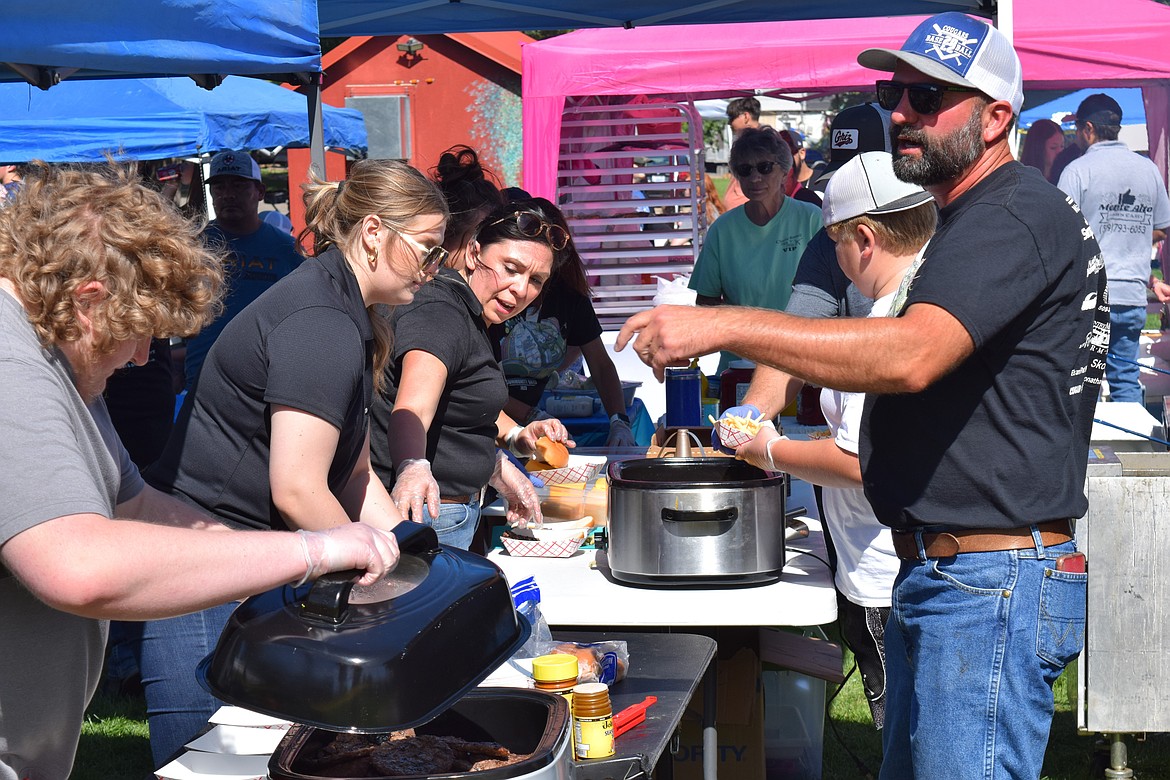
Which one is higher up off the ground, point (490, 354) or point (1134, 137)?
point (1134, 137)

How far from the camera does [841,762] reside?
13.3ft

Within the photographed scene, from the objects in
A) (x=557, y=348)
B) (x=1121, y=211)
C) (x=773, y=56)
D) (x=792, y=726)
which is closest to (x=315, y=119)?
(x=557, y=348)

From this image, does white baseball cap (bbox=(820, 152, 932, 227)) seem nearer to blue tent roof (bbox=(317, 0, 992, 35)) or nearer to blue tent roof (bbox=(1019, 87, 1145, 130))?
blue tent roof (bbox=(317, 0, 992, 35))

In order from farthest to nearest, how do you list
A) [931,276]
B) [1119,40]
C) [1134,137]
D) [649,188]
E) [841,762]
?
[1134,137] → [649,188] → [1119,40] → [841,762] → [931,276]

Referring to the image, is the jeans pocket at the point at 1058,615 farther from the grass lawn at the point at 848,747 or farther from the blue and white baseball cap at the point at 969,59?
the grass lawn at the point at 848,747

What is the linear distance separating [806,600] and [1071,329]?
96 cm

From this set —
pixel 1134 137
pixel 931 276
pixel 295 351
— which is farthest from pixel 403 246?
pixel 1134 137

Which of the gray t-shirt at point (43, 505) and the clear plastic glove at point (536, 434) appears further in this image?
the clear plastic glove at point (536, 434)

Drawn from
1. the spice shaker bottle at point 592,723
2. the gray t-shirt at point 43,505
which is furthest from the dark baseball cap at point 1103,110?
the gray t-shirt at point 43,505

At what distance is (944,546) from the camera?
211cm

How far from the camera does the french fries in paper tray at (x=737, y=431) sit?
2799mm

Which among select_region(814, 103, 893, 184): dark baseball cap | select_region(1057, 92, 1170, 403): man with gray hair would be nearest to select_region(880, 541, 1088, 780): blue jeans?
select_region(814, 103, 893, 184): dark baseball cap

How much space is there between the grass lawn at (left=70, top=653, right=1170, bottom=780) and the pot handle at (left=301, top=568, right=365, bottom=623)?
2.49 metres

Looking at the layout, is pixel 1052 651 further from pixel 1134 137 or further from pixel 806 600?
pixel 1134 137
